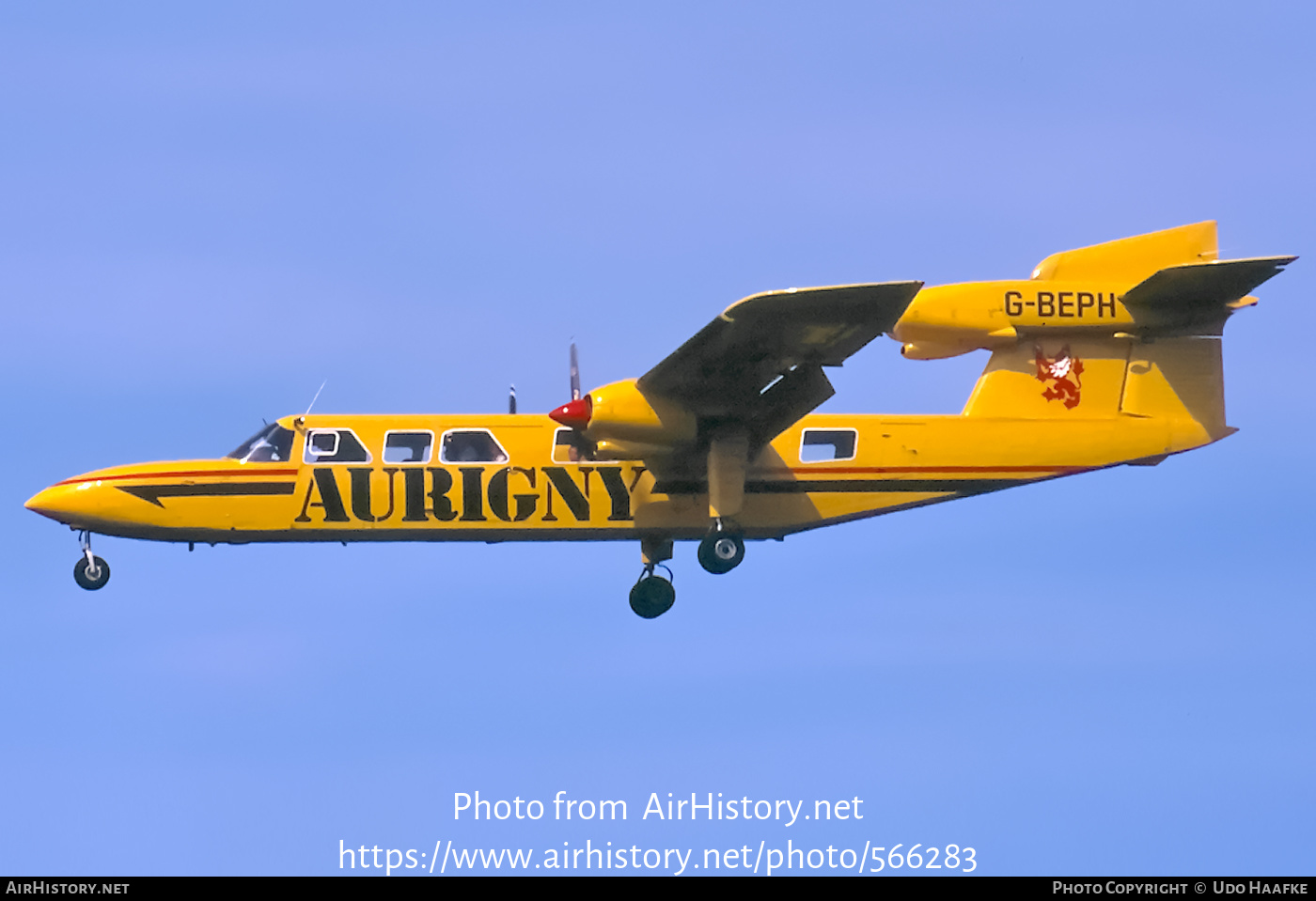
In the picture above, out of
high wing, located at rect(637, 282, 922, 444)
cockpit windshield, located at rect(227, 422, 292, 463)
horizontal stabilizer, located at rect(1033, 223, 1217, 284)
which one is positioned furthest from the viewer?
horizontal stabilizer, located at rect(1033, 223, 1217, 284)

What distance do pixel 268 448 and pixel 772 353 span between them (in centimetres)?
733

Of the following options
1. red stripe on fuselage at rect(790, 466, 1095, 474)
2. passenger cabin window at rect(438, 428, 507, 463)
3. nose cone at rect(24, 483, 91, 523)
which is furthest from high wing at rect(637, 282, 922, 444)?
nose cone at rect(24, 483, 91, 523)

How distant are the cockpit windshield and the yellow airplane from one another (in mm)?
26

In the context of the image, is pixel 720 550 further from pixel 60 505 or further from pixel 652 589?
pixel 60 505

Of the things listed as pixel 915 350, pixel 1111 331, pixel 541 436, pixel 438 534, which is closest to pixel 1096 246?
pixel 1111 331

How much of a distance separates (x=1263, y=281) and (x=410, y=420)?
1189 centimetres

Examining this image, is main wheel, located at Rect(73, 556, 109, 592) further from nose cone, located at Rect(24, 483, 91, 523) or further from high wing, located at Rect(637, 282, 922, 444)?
high wing, located at Rect(637, 282, 922, 444)

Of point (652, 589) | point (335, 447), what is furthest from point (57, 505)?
point (652, 589)

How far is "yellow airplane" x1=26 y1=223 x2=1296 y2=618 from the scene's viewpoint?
26.8 metres

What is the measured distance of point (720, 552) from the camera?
1061 inches

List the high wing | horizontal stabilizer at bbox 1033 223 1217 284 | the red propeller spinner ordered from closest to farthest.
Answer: the high wing < the red propeller spinner < horizontal stabilizer at bbox 1033 223 1217 284

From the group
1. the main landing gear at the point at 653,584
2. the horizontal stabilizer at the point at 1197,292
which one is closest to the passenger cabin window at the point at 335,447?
the main landing gear at the point at 653,584

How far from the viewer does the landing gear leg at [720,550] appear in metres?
26.9

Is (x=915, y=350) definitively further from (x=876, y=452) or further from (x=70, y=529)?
(x=70, y=529)
